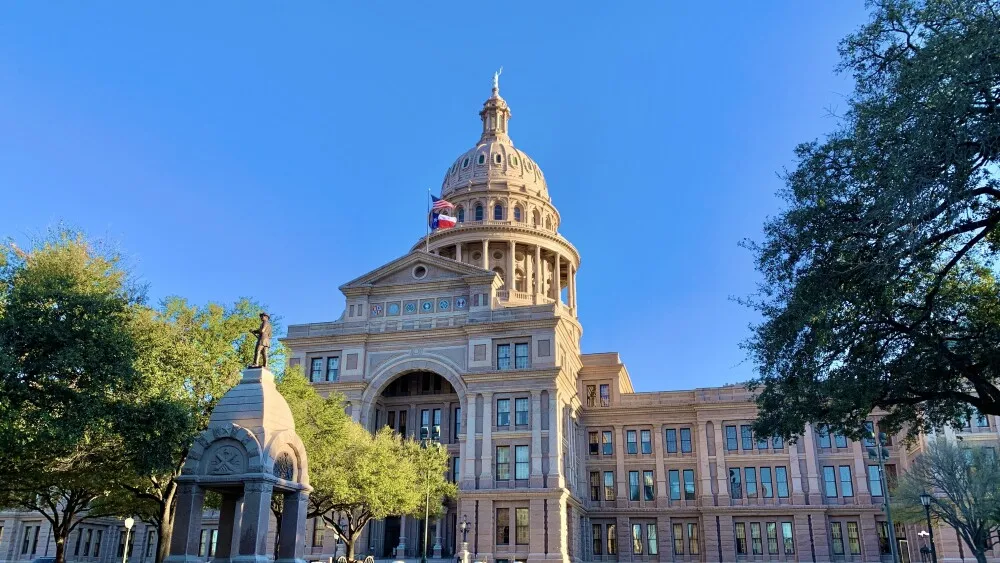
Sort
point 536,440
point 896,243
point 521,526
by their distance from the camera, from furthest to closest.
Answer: point 536,440
point 521,526
point 896,243

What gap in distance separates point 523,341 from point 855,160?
38951 millimetres

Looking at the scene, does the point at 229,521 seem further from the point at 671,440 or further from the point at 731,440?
the point at 731,440

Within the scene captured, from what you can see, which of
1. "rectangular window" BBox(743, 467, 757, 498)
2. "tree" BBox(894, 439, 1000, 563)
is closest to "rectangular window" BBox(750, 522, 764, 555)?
"rectangular window" BBox(743, 467, 757, 498)

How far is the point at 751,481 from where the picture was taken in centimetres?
6156

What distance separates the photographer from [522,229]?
3145 inches

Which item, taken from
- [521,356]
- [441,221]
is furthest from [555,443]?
[441,221]

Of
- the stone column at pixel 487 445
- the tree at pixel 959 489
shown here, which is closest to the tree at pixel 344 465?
the stone column at pixel 487 445

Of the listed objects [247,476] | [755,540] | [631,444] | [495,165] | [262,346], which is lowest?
[755,540]

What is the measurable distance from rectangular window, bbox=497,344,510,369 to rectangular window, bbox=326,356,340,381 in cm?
1310

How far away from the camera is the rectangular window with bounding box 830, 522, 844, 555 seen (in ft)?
193

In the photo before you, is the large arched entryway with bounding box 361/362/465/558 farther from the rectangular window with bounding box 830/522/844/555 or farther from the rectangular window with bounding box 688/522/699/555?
the rectangular window with bounding box 830/522/844/555

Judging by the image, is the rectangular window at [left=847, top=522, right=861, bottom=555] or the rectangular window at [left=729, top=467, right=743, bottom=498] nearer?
the rectangular window at [left=847, top=522, right=861, bottom=555]

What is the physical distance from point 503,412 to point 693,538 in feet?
65.4

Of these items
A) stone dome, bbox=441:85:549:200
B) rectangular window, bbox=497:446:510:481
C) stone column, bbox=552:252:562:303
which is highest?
stone dome, bbox=441:85:549:200
